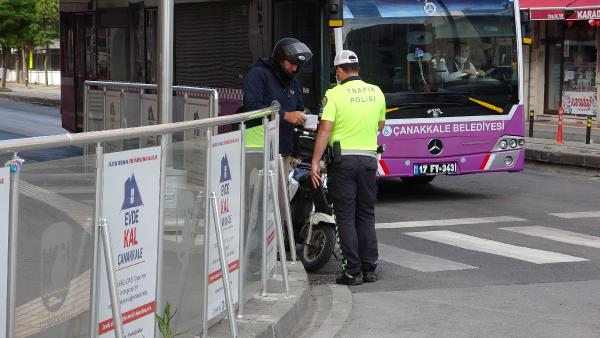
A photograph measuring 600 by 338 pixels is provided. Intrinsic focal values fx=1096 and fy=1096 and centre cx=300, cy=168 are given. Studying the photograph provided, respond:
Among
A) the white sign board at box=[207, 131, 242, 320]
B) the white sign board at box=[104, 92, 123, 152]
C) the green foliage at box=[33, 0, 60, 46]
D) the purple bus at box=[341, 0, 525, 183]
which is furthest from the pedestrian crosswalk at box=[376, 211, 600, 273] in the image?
the green foliage at box=[33, 0, 60, 46]

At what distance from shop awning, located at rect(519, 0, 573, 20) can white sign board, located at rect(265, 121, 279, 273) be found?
19.7 metres

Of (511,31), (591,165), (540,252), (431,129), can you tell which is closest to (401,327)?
(540,252)

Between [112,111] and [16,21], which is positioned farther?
[16,21]

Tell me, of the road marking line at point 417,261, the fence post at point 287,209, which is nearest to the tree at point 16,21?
the road marking line at point 417,261

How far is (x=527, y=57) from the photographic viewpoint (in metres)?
30.3

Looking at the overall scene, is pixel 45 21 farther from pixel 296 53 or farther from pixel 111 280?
pixel 111 280

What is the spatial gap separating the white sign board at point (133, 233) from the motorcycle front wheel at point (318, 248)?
3.88 meters

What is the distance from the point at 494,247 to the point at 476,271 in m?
1.37

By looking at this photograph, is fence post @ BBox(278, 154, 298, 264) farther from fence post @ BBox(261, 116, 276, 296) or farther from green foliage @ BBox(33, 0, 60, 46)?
green foliage @ BBox(33, 0, 60, 46)

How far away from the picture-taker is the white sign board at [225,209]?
251 inches

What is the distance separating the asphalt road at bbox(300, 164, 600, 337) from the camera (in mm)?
7559

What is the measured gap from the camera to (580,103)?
2828 cm

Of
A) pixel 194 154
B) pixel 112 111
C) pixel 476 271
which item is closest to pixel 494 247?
pixel 476 271

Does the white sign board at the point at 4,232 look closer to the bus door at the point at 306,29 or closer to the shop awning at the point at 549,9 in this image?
the bus door at the point at 306,29
